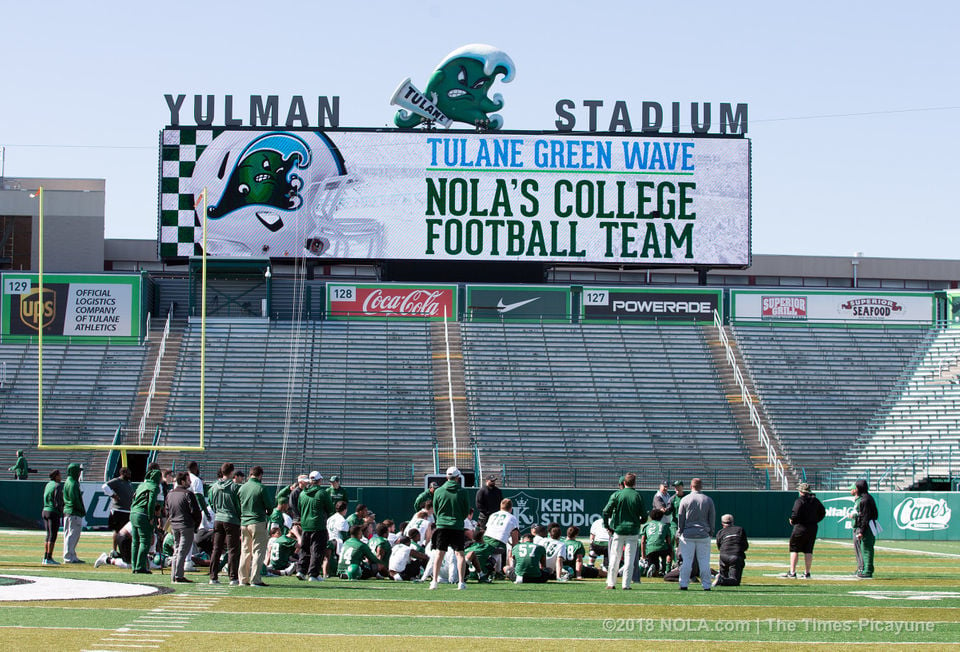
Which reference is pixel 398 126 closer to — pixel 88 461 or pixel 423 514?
pixel 88 461

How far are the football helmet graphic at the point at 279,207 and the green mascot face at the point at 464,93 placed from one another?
373 centimetres

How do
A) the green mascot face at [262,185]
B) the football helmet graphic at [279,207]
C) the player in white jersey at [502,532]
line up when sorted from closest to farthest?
the player in white jersey at [502,532] < the football helmet graphic at [279,207] < the green mascot face at [262,185]

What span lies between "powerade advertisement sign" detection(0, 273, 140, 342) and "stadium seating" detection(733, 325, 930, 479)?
19104 mm

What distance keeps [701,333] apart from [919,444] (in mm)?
8352

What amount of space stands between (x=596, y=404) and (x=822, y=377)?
7.28 metres

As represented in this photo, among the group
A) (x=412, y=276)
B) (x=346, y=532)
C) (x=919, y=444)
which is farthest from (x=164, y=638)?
(x=412, y=276)

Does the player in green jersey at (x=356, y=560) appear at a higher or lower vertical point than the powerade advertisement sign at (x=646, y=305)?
lower

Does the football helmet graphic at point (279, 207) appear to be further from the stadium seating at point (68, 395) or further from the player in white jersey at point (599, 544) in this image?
the player in white jersey at point (599, 544)

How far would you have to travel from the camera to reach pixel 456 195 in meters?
42.1

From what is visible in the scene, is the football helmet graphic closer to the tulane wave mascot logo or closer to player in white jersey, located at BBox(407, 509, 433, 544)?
the tulane wave mascot logo

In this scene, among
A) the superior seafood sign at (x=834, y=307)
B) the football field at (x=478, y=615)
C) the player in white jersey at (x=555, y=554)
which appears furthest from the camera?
the superior seafood sign at (x=834, y=307)

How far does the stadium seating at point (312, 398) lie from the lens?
35.2 meters

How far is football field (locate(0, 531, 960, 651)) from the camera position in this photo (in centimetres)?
1112

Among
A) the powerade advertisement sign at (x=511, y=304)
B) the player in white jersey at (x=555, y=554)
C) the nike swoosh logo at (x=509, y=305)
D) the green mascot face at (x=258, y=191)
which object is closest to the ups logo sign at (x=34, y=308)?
the green mascot face at (x=258, y=191)
